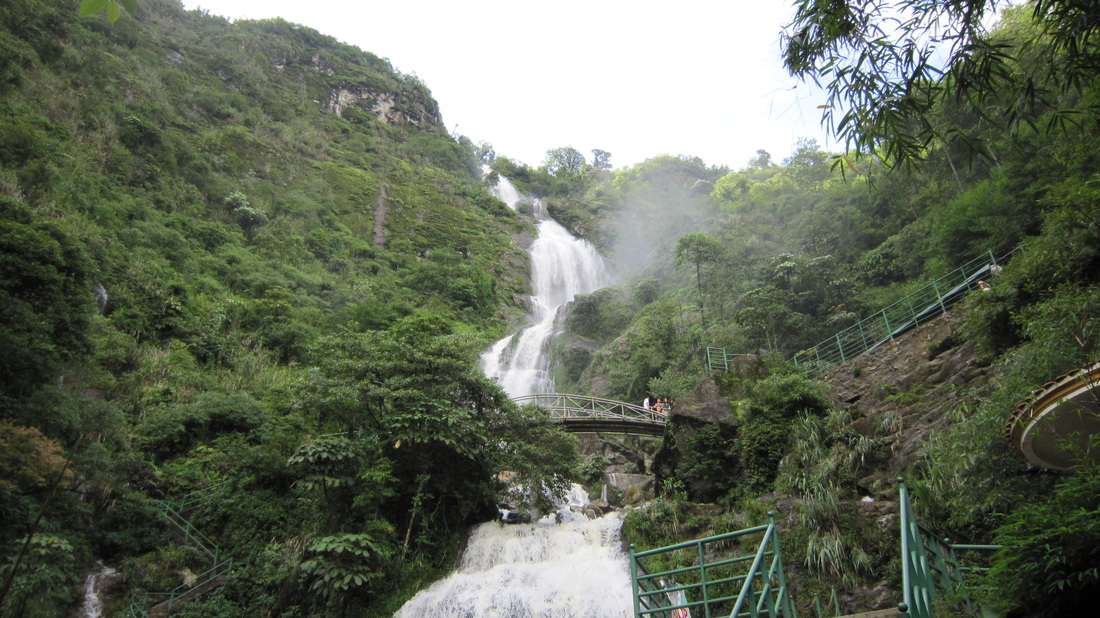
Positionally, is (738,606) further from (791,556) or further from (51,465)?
(51,465)

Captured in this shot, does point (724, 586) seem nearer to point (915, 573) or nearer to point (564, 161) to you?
point (915, 573)

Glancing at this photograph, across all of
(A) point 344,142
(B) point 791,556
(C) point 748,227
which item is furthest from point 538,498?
Answer: (A) point 344,142

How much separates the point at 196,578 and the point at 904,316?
1638cm

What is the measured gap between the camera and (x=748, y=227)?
3111cm

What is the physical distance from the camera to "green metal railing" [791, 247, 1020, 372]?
1227 centimetres

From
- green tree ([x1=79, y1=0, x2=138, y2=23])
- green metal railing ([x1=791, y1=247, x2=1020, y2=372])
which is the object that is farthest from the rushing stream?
green tree ([x1=79, y1=0, x2=138, y2=23])

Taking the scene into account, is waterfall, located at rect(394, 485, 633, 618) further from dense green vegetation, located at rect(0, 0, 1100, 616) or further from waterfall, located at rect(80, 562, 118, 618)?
waterfall, located at rect(80, 562, 118, 618)

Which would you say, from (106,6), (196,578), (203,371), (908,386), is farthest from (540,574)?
(203,371)

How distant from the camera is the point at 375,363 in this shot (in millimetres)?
11055

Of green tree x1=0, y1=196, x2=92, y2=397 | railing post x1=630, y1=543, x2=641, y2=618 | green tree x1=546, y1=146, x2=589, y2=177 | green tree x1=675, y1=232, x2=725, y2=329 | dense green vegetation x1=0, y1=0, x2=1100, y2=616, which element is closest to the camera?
railing post x1=630, y1=543, x2=641, y2=618

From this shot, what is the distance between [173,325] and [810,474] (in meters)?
17.0

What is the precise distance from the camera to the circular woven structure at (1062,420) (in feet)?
12.6

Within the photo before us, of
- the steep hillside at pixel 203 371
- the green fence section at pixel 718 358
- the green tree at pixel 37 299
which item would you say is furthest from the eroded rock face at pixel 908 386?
the green tree at pixel 37 299

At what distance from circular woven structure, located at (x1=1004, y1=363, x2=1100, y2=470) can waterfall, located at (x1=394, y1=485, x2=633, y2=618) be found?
6498 millimetres
